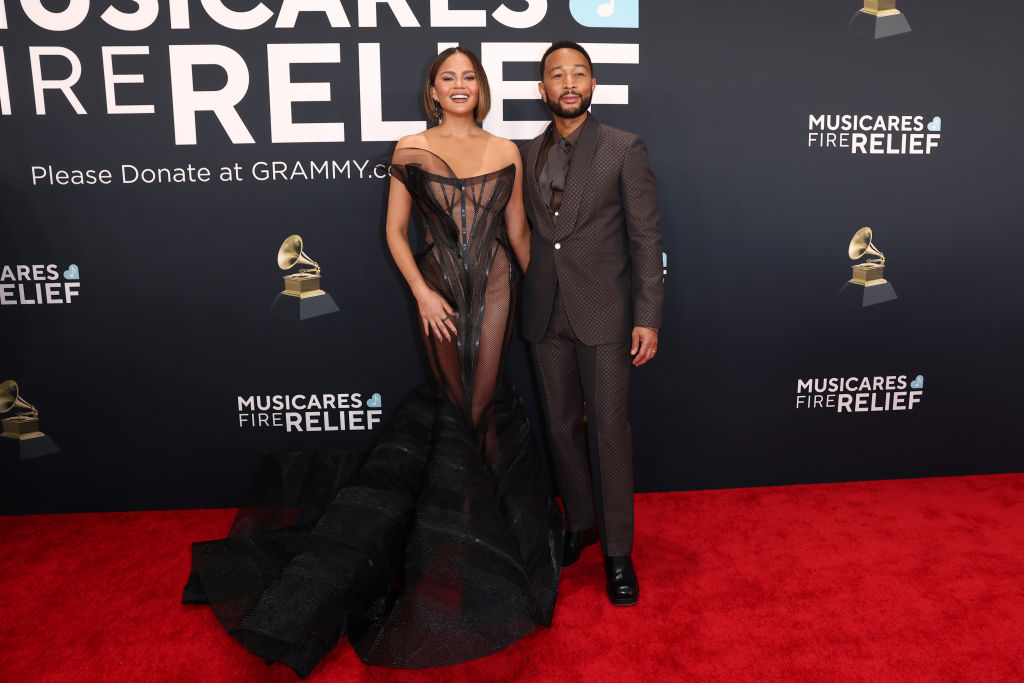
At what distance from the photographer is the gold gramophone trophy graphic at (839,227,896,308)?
3451 mm

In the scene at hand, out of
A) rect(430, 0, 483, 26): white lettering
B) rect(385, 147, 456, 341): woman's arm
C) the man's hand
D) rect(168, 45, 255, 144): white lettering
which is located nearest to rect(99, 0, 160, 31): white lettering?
rect(168, 45, 255, 144): white lettering

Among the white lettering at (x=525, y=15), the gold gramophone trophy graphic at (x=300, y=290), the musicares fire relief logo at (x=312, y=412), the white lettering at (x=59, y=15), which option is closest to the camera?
the white lettering at (x=59, y=15)

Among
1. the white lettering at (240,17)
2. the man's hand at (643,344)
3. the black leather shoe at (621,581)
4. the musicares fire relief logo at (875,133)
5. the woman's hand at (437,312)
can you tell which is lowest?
the black leather shoe at (621,581)

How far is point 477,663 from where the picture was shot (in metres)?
2.31

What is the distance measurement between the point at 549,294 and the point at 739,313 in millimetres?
1156

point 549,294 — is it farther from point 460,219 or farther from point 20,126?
point 20,126

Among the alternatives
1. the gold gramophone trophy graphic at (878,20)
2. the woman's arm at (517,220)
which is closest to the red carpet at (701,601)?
the woman's arm at (517,220)

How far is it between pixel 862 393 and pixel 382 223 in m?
2.34

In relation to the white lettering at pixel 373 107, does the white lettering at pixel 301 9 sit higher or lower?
higher

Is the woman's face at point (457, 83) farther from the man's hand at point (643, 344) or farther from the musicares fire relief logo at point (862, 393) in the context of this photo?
the musicares fire relief logo at point (862, 393)

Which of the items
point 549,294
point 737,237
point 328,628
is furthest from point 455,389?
point 737,237

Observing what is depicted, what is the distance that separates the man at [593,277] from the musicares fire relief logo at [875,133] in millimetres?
1181

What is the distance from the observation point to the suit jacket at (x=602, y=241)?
2.60 m

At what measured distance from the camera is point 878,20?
10.8 ft
